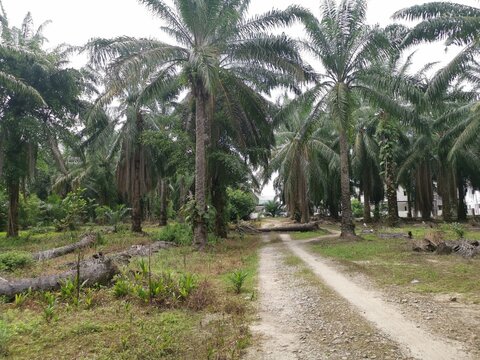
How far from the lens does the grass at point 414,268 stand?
7.50 m

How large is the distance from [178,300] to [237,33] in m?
12.5

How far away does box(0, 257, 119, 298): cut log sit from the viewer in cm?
706

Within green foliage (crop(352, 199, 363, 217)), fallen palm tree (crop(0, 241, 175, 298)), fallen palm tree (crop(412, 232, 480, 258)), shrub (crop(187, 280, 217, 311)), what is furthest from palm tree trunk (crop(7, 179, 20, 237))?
green foliage (crop(352, 199, 363, 217))

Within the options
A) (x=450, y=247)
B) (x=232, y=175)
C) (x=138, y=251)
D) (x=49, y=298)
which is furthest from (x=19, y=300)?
(x=232, y=175)

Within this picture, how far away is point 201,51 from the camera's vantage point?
46.4 ft

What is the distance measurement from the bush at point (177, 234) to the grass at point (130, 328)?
9.86 m

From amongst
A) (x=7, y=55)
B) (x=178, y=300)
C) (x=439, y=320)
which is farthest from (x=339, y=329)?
(x=7, y=55)

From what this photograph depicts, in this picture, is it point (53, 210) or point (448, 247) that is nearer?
point (448, 247)

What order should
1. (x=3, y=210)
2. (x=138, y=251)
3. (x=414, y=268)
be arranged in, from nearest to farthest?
(x=414, y=268) → (x=138, y=251) → (x=3, y=210)

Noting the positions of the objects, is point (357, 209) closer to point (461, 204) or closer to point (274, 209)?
point (274, 209)

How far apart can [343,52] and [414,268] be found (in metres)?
11.6

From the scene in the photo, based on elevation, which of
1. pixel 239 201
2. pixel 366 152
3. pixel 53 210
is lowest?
pixel 53 210

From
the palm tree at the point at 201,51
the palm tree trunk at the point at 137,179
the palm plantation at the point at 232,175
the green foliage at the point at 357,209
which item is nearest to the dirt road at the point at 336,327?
the palm plantation at the point at 232,175

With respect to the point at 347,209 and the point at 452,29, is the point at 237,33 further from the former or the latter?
the point at 347,209
